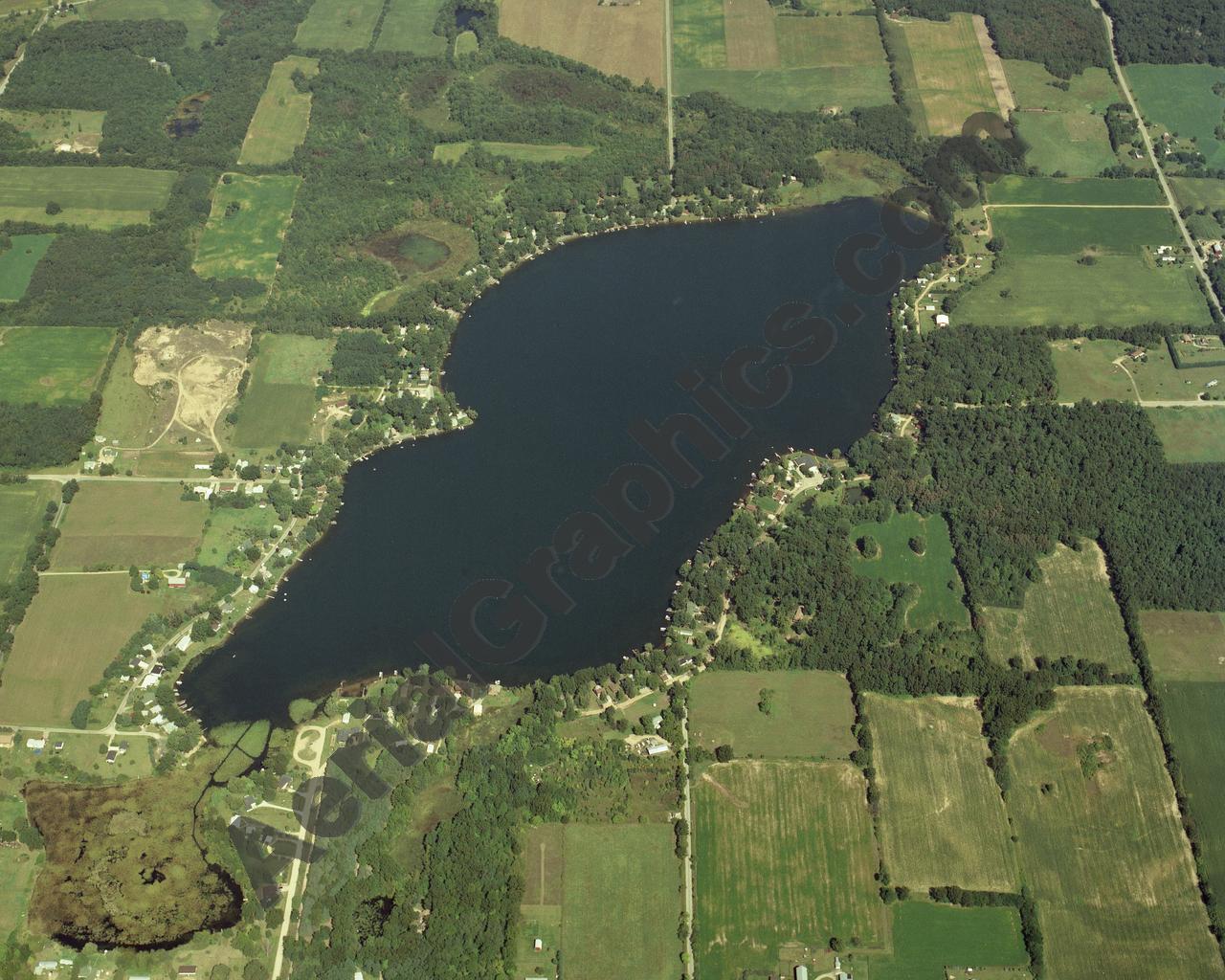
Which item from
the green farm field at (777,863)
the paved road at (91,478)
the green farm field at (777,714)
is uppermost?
the paved road at (91,478)

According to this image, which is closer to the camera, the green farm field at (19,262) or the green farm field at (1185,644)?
the green farm field at (1185,644)

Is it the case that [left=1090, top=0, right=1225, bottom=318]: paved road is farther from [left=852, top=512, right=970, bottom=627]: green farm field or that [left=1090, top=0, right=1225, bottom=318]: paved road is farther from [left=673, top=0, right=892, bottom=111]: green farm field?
[left=852, top=512, right=970, bottom=627]: green farm field

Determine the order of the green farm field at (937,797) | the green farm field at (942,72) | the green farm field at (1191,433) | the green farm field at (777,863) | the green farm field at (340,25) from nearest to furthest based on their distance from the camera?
1. the green farm field at (777,863)
2. the green farm field at (937,797)
3. the green farm field at (1191,433)
4. the green farm field at (942,72)
5. the green farm field at (340,25)

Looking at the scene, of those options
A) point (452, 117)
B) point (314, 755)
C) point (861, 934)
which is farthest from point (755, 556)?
point (452, 117)

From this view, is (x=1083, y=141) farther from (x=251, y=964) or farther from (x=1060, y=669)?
(x=251, y=964)

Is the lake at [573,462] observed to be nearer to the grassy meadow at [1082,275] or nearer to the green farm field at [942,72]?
the grassy meadow at [1082,275]

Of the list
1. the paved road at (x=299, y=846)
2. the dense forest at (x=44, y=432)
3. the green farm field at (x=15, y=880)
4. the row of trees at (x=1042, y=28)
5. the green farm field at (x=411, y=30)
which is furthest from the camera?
the green farm field at (x=411, y=30)

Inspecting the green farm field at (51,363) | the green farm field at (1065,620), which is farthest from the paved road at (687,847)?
the green farm field at (51,363)

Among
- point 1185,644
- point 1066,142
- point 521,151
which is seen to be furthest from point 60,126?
point 1185,644
